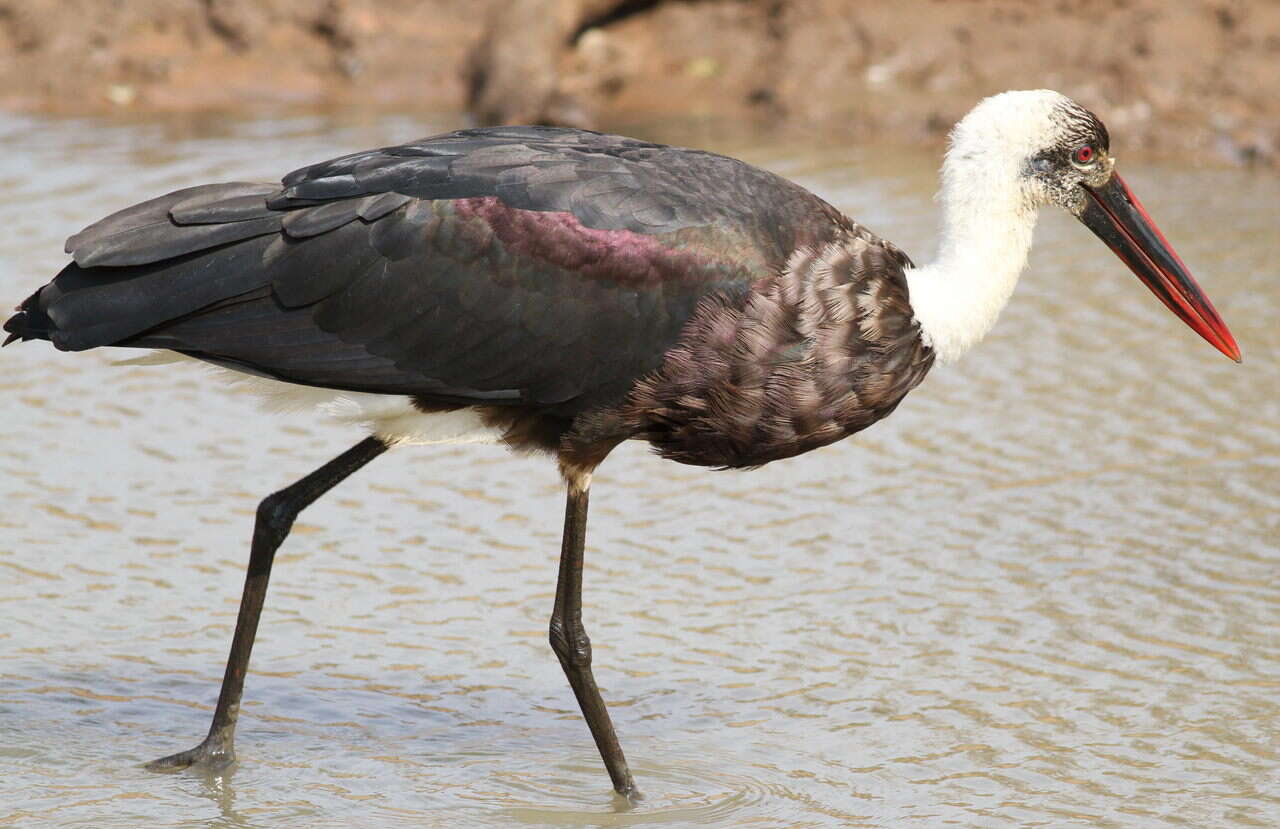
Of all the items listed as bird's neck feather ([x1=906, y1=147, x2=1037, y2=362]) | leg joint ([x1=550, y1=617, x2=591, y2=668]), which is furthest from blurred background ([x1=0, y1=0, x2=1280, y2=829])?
bird's neck feather ([x1=906, y1=147, x2=1037, y2=362])

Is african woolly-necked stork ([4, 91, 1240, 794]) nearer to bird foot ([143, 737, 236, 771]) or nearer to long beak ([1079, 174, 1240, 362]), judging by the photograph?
bird foot ([143, 737, 236, 771])

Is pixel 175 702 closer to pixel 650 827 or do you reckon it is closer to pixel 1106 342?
pixel 650 827

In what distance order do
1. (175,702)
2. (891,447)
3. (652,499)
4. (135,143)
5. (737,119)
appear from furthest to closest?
(737,119) → (135,143) → (891,447) → (652,499) → (175,702)

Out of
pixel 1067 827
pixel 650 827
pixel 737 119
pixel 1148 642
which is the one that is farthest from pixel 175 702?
pixel 737 119

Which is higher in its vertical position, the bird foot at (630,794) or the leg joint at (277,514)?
the leg joint at (277,514)

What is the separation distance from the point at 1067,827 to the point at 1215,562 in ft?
6.25

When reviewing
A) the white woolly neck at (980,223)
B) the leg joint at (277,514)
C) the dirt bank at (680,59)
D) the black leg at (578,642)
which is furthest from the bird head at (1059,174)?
the dirt bank at (680,59)

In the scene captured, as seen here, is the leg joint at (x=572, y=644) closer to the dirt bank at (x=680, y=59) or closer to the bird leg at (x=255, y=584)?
the bird leg at (x=255, y=584)

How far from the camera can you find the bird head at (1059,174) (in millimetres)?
5137

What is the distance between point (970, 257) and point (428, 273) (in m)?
1.44

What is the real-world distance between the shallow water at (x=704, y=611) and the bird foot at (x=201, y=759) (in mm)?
56

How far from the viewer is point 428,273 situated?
4918 mm

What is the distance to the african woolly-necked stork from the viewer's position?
4.79 m

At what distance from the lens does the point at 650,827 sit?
4824 mm
